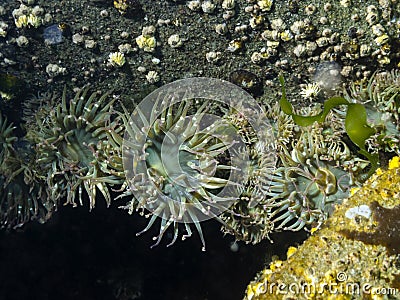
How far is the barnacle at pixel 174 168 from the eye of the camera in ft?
9.39

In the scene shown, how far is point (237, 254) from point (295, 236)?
52 centimetres

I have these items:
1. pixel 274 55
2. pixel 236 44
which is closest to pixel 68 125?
pixel 236 44

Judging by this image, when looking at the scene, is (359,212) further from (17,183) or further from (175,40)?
(17,183)

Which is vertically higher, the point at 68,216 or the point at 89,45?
the point at 89,45

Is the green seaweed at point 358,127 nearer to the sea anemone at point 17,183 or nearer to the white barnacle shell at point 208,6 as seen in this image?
the white barnacle shell at point 208,6

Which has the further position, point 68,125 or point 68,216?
point 68,216

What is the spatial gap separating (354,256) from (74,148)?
2.06 m

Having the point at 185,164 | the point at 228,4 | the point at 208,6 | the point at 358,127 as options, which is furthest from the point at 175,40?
the point at 358,127

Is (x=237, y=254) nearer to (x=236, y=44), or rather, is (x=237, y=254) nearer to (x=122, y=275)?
(x=122, y=275)

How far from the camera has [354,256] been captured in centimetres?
222

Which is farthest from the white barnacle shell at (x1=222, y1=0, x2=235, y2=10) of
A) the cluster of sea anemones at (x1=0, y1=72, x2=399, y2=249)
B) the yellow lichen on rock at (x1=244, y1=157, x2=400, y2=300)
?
the yellow lichen on rock at (x1=244, y1=157, x2=400, y2=300)

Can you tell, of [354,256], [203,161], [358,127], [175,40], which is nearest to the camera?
[354,256]

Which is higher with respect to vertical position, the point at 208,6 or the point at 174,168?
the point at 208,6

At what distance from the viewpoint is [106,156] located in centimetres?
304
